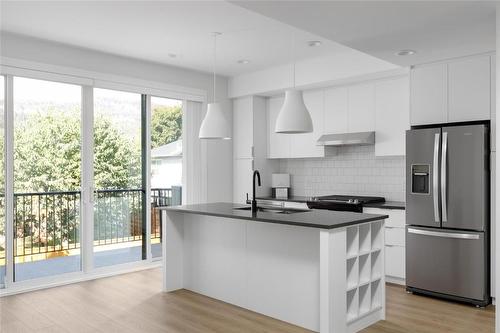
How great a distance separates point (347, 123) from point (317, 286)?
286 centimetres

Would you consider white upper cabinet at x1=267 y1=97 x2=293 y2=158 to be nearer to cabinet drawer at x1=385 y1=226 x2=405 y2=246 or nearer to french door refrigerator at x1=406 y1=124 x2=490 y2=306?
cabinet drawer at x1=385 y1=226 x2=405 y2=246

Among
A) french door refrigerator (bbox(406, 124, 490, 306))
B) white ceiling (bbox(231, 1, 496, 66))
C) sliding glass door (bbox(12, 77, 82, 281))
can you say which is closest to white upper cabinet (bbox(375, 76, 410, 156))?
french door refrigerator (bbox(406, 124, 490, 306))

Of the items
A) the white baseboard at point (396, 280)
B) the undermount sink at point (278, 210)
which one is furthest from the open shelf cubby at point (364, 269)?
the white baseboard at point (396, 280)

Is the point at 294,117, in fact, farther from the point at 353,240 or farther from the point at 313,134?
the point at 313,134

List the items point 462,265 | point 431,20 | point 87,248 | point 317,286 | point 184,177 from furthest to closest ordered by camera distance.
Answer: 1. point 184,177
2. point 87,248
3. point 462,265
4. point 317,286
5. point 431,20

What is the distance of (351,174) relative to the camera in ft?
19.9

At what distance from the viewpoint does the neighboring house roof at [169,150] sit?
6043mm

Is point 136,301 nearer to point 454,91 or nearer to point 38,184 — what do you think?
point 38,184

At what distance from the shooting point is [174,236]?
476cm

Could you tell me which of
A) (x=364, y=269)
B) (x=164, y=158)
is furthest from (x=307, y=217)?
(x=164, y=158)

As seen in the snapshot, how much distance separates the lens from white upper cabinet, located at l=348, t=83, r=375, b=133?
555cm

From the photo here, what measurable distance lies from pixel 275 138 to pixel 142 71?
7.34ft

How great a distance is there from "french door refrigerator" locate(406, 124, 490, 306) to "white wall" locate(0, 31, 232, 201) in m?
3.03

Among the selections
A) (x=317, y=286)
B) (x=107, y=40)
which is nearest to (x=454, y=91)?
(x=317, y=286)
